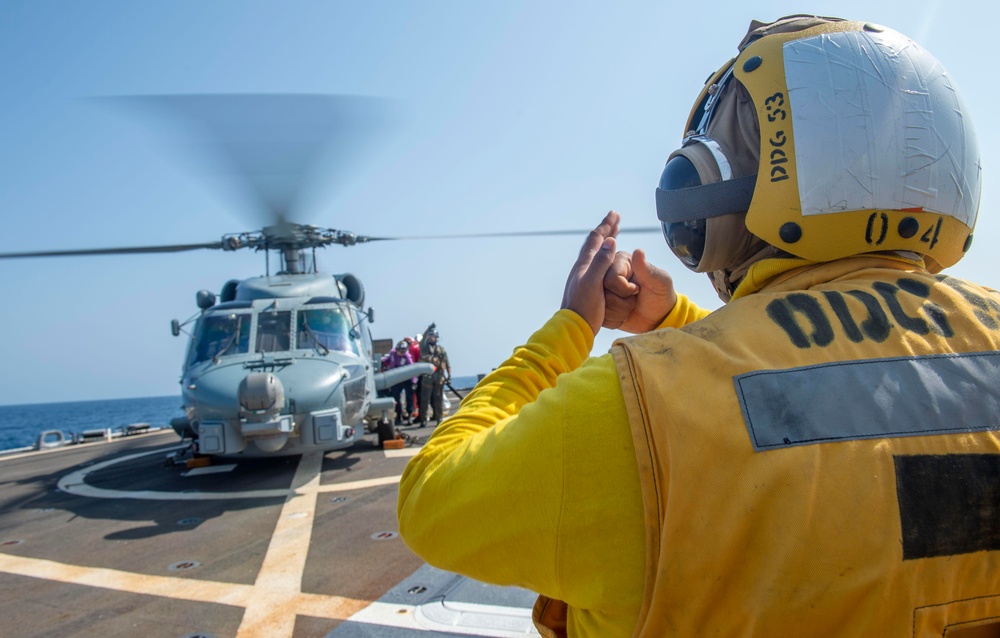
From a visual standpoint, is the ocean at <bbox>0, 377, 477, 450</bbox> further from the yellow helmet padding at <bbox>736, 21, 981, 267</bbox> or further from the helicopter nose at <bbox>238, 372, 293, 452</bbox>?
the yellow helmet padding at <bbox>736, 21, 981, 267</bbox>

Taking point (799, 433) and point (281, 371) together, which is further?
point (281, 371)

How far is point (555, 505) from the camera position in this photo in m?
0.85

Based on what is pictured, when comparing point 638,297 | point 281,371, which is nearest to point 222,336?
point 281,371

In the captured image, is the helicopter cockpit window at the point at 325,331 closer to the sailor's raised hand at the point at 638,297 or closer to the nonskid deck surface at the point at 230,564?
the nonskid deck surface at the point at 230,564

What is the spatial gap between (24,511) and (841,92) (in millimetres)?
8217

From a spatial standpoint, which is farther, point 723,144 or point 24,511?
point 24,511

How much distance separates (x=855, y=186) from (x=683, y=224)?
313mm

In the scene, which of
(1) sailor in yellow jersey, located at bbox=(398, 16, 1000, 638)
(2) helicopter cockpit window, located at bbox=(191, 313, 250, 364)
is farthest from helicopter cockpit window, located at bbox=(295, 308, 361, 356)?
(1) sailor in yellow jersey, located at bbox=(398, 16, 1000, 638)

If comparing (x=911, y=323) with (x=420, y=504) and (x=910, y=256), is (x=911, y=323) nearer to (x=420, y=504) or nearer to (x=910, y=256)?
(x=910, y=256)

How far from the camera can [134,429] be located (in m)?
14.8

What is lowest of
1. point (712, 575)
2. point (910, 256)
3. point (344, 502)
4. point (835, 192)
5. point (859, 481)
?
point (344, 502)

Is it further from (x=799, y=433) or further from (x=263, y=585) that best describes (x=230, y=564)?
(x=799, y=433)

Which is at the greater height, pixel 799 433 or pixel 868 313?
pixel 868 313

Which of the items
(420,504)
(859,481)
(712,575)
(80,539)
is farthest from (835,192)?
(80,539)
